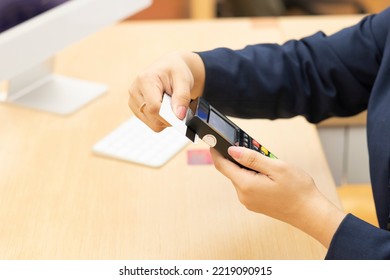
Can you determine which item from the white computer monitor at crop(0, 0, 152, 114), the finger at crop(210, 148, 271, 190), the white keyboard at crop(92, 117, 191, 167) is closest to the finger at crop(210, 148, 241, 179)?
the finger at crop(210, 148, 271, 190)

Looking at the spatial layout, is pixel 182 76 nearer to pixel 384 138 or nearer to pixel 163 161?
pixel 163 161

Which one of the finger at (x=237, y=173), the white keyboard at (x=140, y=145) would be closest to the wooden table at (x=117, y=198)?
the white keyboard at (x=140, y=145)

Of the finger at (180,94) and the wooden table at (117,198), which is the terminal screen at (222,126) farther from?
the wooden table at (117,198)

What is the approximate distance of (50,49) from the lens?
1292mm

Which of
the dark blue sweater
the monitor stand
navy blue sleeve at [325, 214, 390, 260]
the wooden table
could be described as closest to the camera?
navy blue sleeve at [325, 214, 390, 260]

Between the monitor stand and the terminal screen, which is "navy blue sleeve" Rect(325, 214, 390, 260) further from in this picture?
the monitor stand

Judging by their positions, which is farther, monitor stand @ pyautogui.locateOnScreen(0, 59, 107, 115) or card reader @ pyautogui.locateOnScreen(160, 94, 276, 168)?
monitor stand @ pyautogui.locateOnScreen(0, 59, 107, 115)

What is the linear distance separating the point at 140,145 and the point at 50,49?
0.25 metres

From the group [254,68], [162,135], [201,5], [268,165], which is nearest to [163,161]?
[162,135]

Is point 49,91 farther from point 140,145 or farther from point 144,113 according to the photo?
point 144,113

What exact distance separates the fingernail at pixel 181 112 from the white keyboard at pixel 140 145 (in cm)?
26

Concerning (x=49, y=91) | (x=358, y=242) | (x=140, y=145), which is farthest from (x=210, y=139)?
(x=49, y=91)

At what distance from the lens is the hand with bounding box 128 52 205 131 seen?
99 centimetres
